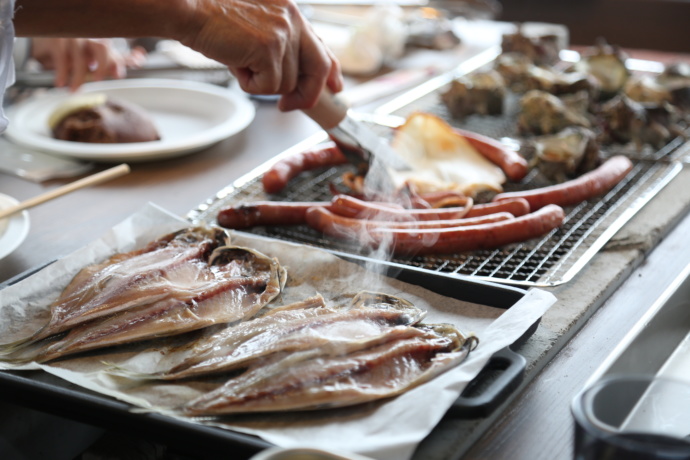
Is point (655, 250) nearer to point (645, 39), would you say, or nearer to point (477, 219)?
point (477, 219)

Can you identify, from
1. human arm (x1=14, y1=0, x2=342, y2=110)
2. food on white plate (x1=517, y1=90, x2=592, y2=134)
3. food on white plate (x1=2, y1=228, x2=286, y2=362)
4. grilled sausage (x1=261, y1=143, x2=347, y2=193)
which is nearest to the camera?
food on white plate (x1=2, y1=228, x2=286, y2=362)

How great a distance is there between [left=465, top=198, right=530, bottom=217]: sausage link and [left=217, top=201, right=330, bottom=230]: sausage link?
1.82ft

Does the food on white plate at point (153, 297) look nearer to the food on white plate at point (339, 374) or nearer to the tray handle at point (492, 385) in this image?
the food on white plate at point (339, 374)

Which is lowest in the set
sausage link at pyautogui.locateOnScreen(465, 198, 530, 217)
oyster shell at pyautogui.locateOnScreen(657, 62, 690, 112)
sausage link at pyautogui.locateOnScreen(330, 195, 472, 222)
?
sausage link at pyautogui.locateOnScreen(330, 195, 472, 222)

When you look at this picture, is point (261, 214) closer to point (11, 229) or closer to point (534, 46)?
point (11, 229)

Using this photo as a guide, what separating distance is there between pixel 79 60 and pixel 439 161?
1.90 m

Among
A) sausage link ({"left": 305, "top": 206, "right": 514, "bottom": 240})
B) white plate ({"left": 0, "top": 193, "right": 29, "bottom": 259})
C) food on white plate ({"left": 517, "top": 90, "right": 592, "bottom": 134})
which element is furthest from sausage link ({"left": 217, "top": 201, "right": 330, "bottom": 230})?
food on white plate ({"left": 517, "top": 90, "right": 592, "bottom": 134})

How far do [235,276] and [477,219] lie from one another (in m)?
0.91

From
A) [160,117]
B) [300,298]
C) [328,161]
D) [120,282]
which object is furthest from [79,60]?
[300,298]

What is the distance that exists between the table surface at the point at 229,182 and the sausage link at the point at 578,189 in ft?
1.08

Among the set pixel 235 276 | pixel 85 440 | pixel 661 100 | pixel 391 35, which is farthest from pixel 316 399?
pixel 391 35

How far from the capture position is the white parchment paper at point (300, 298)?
1.58 m

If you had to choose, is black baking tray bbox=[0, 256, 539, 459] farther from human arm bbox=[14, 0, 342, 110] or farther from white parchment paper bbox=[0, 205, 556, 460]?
human arm bbox=[14, 0, 342, 110]

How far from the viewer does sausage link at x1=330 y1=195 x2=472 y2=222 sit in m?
2.71
